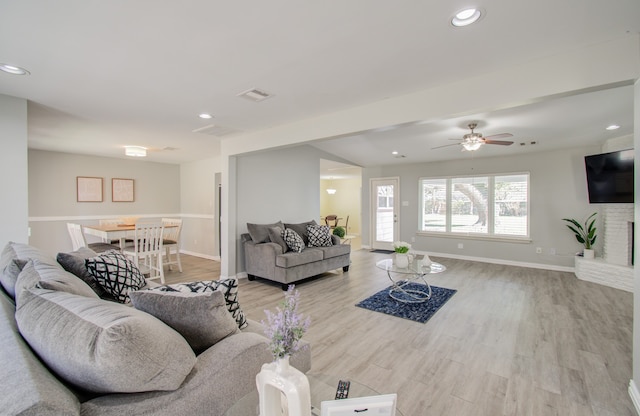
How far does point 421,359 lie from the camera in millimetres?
2502

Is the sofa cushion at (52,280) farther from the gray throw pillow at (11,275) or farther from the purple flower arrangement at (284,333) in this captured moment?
the purple flower arrangement at (284,333)

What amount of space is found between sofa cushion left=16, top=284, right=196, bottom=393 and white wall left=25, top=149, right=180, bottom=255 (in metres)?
6.52

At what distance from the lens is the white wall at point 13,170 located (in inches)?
115

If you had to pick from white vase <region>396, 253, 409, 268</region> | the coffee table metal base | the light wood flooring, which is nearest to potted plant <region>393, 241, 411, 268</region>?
white vase <region>396, 253, 409, 268</region>

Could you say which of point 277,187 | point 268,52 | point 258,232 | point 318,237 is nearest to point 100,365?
point 268,52

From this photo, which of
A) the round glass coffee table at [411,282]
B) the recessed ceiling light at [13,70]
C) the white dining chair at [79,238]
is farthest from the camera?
the white dining chair at [79,238]

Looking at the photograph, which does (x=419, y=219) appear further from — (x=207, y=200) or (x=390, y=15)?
(x=390, y=15)

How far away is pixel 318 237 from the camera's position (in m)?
5.42

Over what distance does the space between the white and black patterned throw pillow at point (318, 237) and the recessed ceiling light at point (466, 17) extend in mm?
4054

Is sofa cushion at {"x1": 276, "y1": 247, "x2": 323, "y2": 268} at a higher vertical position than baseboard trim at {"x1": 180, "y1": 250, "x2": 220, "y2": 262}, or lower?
higher

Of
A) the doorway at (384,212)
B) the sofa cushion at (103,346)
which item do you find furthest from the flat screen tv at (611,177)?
the sofa cushion at (103,346)

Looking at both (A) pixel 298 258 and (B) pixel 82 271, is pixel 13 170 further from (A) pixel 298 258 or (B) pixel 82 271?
(A) pixel 298 258

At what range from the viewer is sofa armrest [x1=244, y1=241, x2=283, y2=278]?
4.57 meters

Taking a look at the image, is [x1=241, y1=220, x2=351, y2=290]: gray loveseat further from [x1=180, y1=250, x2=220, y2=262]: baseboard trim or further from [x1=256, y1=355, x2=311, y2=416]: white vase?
[x1=256, y1=355, x2=311, y2=416]: white vase
